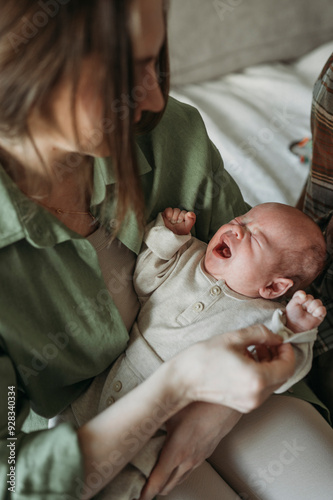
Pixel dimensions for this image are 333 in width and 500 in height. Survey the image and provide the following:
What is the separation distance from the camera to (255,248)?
102 centimetres

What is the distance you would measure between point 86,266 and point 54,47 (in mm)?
382

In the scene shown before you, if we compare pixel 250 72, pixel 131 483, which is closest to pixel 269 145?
pixel 250 72

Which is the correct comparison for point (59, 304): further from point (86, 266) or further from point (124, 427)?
point (124, 427)

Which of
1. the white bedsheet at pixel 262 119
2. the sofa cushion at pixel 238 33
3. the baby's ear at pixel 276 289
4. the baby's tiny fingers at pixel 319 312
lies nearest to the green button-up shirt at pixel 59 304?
the baby's ear at pixel 276 289

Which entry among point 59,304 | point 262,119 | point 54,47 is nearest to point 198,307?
point 59,304

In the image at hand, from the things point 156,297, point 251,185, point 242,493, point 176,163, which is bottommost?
point 242,493

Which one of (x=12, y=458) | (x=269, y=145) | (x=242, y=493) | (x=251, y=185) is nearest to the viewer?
(x=12, y=458)

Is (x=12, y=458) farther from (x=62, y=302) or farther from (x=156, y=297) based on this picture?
(x=156, y=297)

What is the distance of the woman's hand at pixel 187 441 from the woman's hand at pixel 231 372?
77 millimetres

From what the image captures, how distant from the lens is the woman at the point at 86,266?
0.70 metres

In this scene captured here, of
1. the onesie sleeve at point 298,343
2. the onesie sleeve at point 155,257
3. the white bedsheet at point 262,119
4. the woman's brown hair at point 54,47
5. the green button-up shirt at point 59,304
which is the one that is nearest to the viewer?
the woman's brown hair at point 54,47

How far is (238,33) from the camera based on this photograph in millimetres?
2121

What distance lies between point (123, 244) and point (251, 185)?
28.5 inches

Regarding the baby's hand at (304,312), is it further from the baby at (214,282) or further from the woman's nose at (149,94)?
the woman's nose at (149,94)
